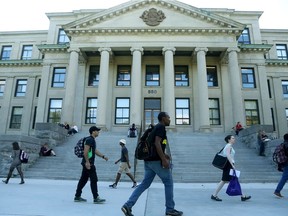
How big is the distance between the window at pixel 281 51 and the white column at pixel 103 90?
2455 cm

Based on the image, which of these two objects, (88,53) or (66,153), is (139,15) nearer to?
(88,53)

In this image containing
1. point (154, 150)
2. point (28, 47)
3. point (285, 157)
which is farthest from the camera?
point (28, 47)

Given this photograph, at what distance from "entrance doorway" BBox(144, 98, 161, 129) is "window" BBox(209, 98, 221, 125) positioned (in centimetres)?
599

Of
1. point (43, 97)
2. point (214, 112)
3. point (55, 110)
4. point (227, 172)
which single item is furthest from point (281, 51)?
point (227, 172)

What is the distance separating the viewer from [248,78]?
29969mm

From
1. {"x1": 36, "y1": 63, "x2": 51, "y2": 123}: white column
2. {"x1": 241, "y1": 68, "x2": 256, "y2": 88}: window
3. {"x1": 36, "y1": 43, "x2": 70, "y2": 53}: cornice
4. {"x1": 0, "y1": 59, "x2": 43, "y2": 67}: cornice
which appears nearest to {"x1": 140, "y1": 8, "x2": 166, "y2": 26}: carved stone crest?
{"x1": 36, "y1": 43, "x2": 70, "y2": 53}: cornice

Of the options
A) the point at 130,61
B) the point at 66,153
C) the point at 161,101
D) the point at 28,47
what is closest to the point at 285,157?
the point at 66,153

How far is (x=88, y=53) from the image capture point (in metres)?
29.7

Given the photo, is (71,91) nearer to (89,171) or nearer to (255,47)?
(89,171)

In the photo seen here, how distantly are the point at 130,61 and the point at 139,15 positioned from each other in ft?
17.7

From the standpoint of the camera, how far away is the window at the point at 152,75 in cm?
2961

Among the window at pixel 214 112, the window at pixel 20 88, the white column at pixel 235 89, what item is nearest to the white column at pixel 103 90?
the window at pixel 214 112

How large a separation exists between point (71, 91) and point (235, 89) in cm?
1714

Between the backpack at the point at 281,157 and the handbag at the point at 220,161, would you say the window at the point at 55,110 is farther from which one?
the backpack at the point at 281,157
